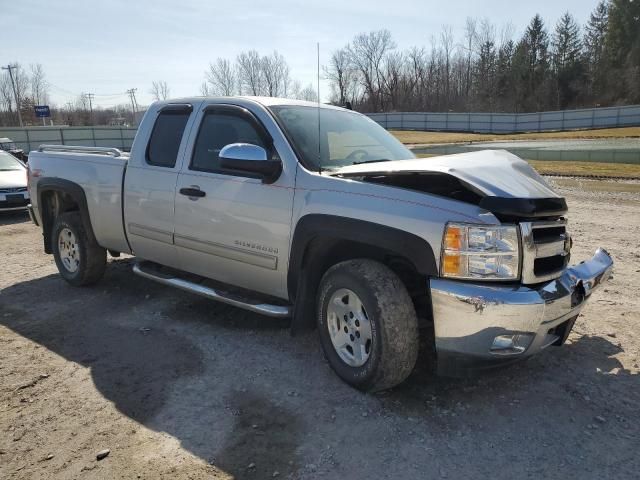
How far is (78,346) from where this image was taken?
4.40 metres

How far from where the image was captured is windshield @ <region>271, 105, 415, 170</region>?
13.1ft

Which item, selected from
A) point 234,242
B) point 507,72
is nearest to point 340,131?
point 234,242

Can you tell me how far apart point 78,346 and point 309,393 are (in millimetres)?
2134

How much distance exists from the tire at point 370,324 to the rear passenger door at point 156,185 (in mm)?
→ 1836

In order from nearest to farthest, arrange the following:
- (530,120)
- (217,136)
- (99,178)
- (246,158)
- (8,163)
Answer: (246,158) < (217,136) < (99,178) < (8,163) < (530,120)

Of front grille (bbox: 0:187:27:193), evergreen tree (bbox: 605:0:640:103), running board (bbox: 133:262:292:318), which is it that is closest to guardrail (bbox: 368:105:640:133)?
evergreen tree (bbox: 605:0:640:103)

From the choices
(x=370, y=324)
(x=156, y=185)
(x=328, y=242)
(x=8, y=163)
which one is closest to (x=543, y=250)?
(x=370, y=324)

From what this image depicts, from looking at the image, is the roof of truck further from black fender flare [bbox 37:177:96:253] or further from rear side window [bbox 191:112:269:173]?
black fender flare [bbox 37:177:96:253]

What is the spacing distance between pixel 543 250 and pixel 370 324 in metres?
1.13

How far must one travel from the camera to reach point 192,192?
438 centimetres

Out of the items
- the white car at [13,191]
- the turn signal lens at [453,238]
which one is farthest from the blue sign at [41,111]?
the turn signal lens at [453,238]

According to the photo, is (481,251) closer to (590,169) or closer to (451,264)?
(451,264)

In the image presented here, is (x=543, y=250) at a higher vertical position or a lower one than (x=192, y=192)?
lower

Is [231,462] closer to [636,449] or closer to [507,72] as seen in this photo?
[636,449]
